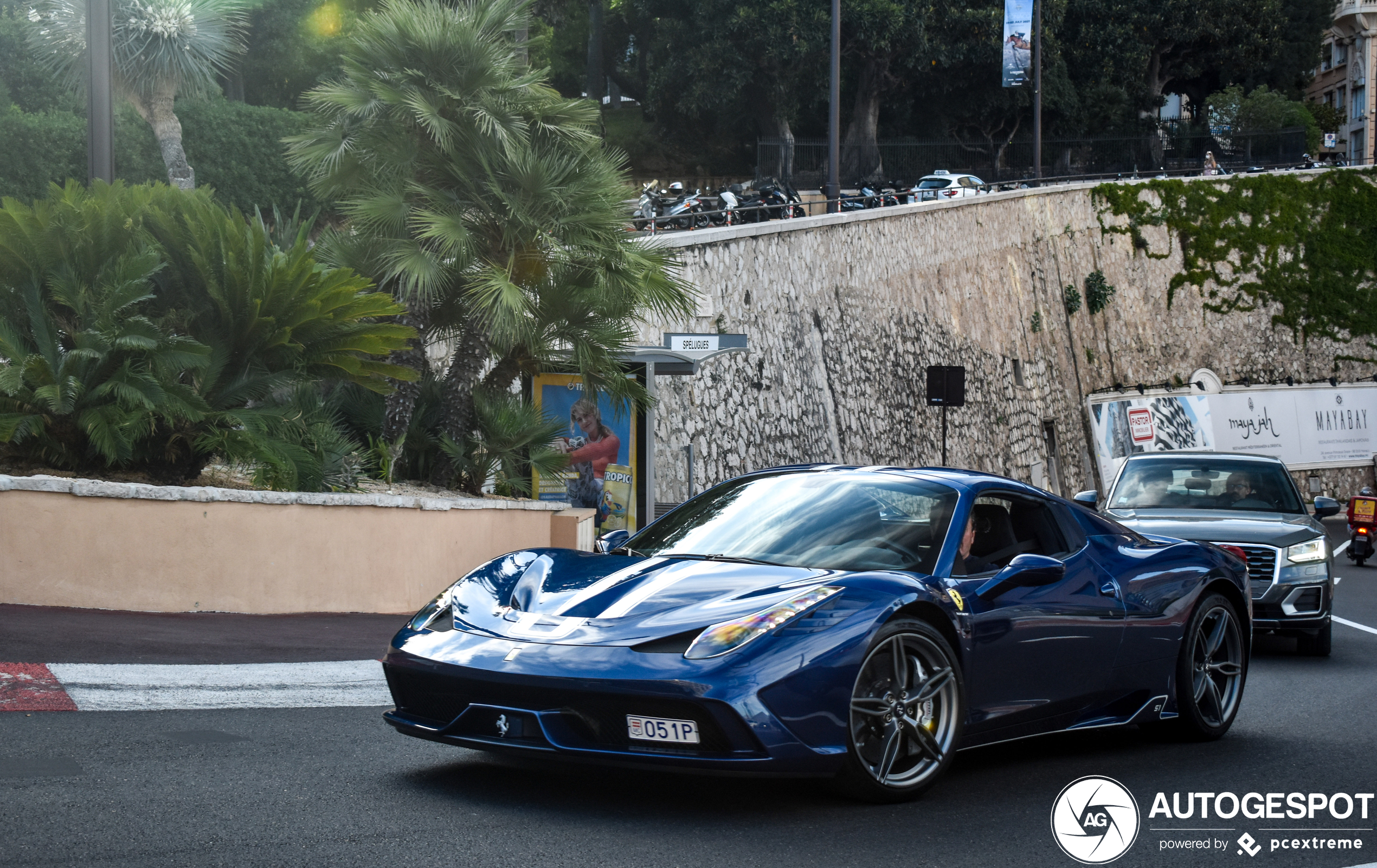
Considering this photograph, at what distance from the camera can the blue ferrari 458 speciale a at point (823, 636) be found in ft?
16.0

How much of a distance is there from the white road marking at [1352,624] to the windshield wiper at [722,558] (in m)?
10.2

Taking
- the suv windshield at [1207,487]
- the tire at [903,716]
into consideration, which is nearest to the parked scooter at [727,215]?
the suv windshield at [1207,487]

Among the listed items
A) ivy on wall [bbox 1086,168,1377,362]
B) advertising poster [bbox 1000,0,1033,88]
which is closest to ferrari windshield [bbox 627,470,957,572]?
advertising poster [bbox 1000,0,1033,88]

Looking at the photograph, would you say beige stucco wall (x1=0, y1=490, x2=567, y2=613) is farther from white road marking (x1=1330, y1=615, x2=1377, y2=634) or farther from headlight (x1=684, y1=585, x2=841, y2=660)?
white road marking (x1=1330, y1=615, x2=1377, y2=634)

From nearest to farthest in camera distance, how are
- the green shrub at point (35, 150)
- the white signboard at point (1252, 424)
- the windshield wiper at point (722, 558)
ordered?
the windshield wiper at point (722, 558)
the green shrub at point (35, 150)
the white signboard at point (1252, 424)

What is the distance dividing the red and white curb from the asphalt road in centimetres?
21

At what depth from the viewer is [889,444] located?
112ft

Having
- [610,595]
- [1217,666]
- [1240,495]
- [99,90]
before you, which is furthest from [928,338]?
[610,595]

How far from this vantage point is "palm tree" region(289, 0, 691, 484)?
13805mm

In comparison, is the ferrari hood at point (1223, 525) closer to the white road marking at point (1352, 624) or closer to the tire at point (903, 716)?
the white road marking at point (1352, 624)

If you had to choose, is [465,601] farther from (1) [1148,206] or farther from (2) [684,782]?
(1) [1148,206]

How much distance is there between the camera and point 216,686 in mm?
7453

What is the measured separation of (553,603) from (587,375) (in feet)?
29.8

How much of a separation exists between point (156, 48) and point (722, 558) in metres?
29.3
